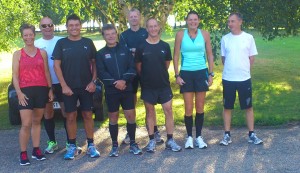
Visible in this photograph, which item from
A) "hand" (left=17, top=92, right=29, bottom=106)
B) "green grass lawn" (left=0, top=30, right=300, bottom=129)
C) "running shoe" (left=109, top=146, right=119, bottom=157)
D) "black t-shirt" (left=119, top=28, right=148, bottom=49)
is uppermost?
"black t-shirt" (left=119, top=28, right=148, bottom=49)

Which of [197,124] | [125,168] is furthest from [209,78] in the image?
[125,168]

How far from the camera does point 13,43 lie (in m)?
13.9

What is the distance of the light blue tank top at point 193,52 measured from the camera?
5.92 metres

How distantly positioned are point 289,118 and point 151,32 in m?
3.56

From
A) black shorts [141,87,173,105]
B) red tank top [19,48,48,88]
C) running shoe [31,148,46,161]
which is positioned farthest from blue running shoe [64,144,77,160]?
black shorts [141,87,173,105]

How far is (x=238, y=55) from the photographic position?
6129 millimetres

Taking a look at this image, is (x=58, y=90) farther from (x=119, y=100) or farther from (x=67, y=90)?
(x=119, y=100)

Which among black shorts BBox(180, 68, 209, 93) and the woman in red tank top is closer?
the woman in red tank top

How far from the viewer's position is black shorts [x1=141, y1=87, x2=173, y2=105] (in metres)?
5.95

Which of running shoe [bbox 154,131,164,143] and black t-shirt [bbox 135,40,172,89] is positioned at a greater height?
black t-shirt [bbox 135,40,172,89]

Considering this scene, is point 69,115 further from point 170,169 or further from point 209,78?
point 209,78

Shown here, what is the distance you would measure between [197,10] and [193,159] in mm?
5368

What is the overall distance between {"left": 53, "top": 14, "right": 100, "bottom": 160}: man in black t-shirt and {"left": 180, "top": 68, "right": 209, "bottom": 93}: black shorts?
4.15 feet

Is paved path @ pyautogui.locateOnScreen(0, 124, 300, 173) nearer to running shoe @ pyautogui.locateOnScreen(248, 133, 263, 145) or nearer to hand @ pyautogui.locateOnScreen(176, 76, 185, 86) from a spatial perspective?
running shoe @ pyautogui.locateOnScreen(248, 133, 263, 145)
